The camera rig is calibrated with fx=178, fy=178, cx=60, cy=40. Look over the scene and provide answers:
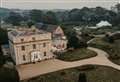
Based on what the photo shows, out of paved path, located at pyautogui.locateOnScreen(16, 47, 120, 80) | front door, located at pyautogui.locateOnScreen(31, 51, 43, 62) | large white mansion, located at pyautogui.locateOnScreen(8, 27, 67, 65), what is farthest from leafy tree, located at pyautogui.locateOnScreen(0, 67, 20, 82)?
front door, located at pyautogui.locateOnScreen(31, 51, 43, 62)

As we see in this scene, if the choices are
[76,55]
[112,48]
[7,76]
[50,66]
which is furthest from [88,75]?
[112,48]

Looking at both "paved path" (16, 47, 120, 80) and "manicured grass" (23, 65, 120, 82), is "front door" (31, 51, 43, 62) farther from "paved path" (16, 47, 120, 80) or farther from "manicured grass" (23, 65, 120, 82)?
"manicured grass" (23, 65, 120, 82)

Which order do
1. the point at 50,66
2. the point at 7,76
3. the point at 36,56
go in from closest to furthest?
the point at 7,76 < the point at 50,66 < the point at 36,56

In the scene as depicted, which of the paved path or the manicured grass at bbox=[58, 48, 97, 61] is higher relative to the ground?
the manicured grass at bbox=[58, 48, 97, 61]

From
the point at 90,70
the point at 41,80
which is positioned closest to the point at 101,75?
the point at 90,70

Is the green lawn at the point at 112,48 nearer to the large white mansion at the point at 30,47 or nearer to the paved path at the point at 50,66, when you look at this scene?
the paved path at the point at 50,66

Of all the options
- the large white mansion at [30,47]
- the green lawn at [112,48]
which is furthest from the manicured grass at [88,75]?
the large white mansion at [30,47]

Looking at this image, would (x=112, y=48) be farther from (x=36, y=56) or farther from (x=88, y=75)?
(x=36, y=56)
